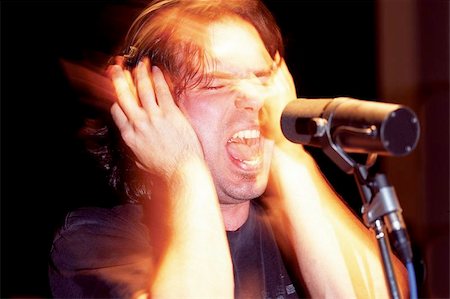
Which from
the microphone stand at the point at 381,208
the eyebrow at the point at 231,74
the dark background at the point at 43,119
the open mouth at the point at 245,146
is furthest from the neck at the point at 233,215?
the dark background at the point at 43,119

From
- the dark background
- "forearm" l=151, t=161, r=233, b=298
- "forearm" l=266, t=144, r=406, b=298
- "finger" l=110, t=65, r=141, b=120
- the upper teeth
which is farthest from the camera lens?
the dark background

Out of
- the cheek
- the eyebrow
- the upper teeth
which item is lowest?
the upper teeth

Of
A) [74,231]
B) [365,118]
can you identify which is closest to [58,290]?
[74,231]

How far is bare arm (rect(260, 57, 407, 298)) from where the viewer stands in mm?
1568

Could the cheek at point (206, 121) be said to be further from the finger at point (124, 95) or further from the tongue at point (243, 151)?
the finger at point (124, 95)

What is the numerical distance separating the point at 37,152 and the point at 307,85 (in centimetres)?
115

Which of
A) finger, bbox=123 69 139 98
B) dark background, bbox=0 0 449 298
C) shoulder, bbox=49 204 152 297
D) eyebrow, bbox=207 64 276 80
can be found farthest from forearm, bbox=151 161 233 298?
dark background, bbox=0 0 449 298

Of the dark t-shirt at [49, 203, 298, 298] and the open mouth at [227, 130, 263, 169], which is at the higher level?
the open mouth at [227, 130, 263, 169]

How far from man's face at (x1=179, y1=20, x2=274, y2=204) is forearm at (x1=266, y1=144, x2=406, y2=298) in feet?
0.24

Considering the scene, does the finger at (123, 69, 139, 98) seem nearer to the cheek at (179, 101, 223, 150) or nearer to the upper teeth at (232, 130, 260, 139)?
the cheek at (179, 101, 223, 150)

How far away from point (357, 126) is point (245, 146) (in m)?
0.73

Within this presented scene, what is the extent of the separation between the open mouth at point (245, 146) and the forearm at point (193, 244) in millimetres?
297

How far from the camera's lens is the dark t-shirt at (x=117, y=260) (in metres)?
1.44

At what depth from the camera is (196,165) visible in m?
1.40
